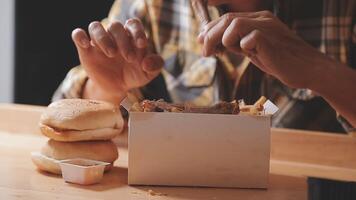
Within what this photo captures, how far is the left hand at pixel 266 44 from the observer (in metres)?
0.93

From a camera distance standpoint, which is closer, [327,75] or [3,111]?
[327,75]

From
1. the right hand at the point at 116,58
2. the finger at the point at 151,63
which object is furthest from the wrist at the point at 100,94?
the finger at the point at 151,63

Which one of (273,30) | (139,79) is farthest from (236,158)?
(139,79)

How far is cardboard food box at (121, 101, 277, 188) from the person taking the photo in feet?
2.71

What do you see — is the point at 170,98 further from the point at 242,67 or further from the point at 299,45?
the point at 299,45

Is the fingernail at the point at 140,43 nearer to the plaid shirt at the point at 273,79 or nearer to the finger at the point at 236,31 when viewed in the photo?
the finger at the point at 236,31

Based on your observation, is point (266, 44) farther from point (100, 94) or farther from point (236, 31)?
point (100, 94)

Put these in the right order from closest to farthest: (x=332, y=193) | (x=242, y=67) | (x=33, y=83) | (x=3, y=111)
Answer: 1. (x=332, y=193)
2. (x=3, y=111)
3. (x=242, y=67)
4. (x=33, y=83)

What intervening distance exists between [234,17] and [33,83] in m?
1.60

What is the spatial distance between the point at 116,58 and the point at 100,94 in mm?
144

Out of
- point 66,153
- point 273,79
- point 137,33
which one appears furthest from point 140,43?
point 273,79

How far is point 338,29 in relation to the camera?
157cm

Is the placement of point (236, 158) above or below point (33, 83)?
above

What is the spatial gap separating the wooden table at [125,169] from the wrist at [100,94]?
165 mm
